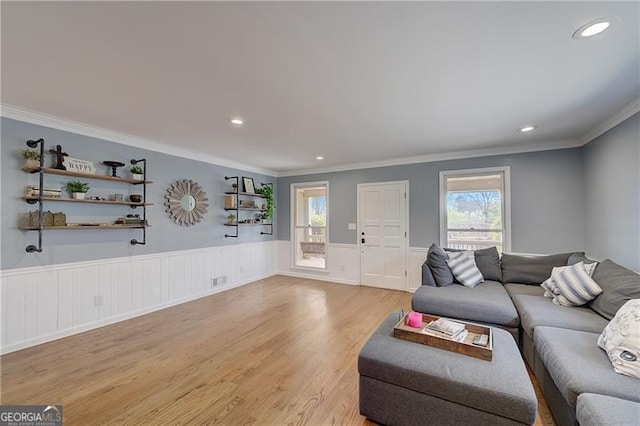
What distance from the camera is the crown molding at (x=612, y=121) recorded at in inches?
99.9

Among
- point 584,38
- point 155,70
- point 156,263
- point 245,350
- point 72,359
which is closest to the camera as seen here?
point 584,38

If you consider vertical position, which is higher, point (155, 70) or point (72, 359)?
point (155, 70)

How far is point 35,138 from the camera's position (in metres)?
2.87

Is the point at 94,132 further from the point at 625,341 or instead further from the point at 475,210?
the point at 475,210

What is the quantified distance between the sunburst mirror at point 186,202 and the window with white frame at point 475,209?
414 centimetres

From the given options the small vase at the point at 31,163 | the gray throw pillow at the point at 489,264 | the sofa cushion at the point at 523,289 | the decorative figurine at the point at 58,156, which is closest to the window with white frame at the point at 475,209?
the gray throw pillow at the point at 489,264

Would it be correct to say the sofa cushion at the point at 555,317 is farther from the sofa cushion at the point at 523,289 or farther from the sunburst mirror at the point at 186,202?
the sunburst mirror at the point at 186,202

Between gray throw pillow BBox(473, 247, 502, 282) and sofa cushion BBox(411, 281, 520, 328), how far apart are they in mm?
395

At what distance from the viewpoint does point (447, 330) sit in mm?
1946

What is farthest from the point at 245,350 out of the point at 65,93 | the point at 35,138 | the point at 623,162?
the point at 623,162

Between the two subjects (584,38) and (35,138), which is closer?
(584,38)

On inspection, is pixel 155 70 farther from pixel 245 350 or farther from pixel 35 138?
pixel 245 350

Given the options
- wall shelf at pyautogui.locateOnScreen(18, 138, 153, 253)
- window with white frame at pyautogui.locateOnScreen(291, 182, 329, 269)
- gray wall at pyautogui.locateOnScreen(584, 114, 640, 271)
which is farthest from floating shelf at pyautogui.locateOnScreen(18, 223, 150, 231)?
gray wall at pyautogui.locateOnScreen(584, 114, 640, 271)

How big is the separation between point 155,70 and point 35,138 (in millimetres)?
2035
